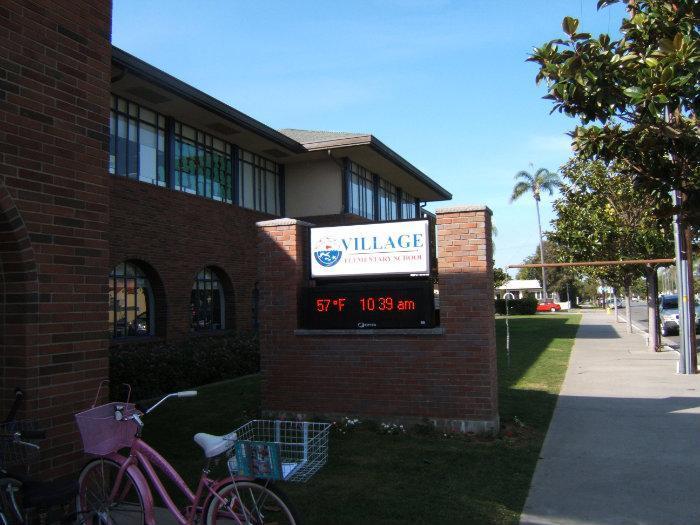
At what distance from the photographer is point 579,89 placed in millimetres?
5105

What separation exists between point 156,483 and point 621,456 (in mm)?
5166

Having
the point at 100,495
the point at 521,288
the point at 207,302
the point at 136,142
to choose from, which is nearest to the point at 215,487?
the point at 100,495

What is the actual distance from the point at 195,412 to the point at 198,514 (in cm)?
594

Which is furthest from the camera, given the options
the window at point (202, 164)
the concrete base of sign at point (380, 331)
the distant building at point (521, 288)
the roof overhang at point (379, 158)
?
the distant building at point (521, 288)

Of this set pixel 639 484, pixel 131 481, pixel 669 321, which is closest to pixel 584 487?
pixel 639 484

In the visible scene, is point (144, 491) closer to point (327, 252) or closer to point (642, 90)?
point (642, 90)

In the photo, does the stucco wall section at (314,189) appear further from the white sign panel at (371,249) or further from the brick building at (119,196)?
the white sign panel at (371,249)

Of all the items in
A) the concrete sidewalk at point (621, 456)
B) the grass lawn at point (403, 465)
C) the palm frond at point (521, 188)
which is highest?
the palm frond at point (521, 188)

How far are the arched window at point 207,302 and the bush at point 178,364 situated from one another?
139 cm

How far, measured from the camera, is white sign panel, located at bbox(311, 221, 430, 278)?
8.28m

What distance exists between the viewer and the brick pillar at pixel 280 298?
884 centimetres

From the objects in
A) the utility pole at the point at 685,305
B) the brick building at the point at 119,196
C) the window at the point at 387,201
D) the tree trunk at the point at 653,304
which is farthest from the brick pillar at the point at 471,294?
the window at the point at 387,201

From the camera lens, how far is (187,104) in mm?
15727

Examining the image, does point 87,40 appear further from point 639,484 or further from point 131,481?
point 639,484
